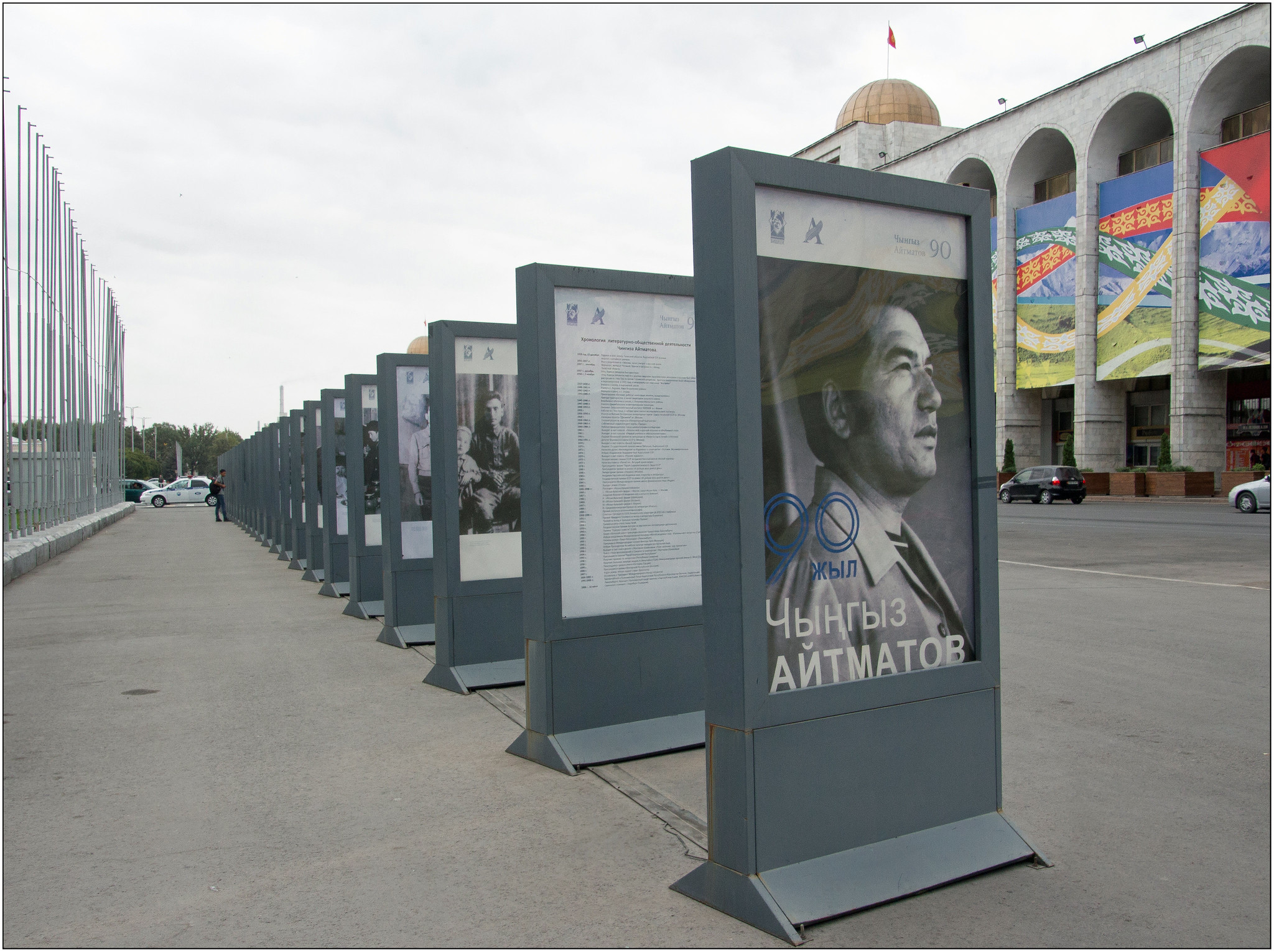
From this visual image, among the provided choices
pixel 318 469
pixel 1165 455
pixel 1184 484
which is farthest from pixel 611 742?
pixel 1165 455

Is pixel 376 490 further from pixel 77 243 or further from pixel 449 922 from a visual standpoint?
pixel 77 243

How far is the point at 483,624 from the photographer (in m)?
7.28

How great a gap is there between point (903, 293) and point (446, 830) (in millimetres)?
2744

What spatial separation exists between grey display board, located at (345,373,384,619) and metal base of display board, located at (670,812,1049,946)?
306 inches

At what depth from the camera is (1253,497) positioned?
2802cm

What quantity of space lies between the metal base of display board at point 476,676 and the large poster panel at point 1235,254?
3605cm

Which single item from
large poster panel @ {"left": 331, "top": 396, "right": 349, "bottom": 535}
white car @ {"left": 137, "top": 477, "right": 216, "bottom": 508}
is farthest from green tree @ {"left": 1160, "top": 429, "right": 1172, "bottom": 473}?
white car @ {"left": 137, "top": 477, "right": 216, "bottom": 508}

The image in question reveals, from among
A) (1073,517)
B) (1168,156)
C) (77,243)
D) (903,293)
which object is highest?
(1168,156)

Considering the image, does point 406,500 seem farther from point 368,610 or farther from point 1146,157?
point 1146,157

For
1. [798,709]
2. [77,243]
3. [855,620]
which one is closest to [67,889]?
[798,709]

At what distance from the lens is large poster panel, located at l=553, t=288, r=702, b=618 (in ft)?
17.4

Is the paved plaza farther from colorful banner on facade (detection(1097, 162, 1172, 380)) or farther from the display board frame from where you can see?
colorful banner on facade (detection(1097, 162, 1172, 380))

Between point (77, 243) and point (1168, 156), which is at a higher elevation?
point (1168, 156)

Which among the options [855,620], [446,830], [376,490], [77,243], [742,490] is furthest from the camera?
[77,243]
